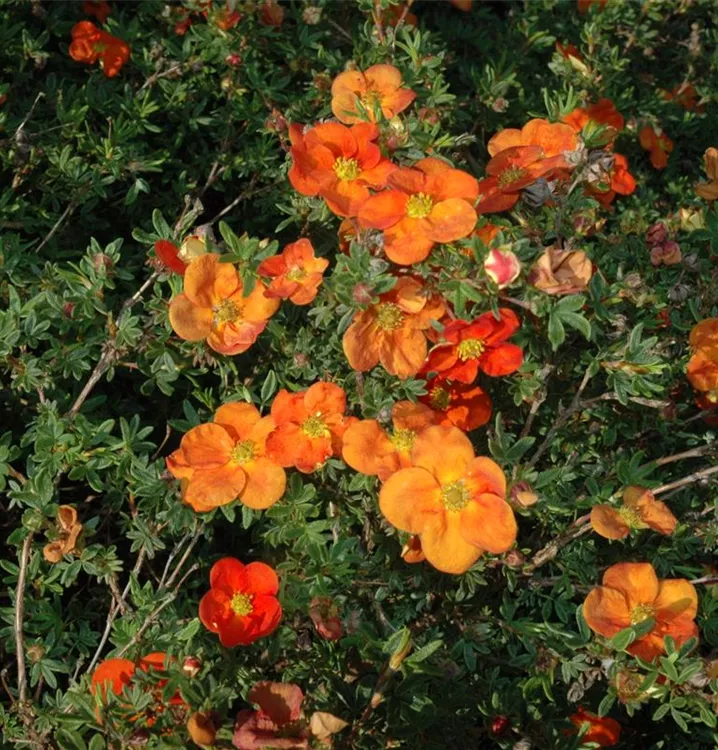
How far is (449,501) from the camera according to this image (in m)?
2.05

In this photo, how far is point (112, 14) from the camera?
340 cm

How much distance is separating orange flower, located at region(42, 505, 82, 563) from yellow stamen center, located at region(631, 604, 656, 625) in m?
1.28

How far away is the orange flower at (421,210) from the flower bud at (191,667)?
93cm

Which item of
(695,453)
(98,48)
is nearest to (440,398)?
(695,453)

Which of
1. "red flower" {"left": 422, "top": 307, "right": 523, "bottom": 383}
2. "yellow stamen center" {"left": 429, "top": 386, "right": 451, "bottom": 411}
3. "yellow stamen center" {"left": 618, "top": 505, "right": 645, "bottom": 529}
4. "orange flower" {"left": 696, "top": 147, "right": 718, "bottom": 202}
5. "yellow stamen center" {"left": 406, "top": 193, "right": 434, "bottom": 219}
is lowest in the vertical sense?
"yellow stamen center" {"left": 618, "top": 505, "right": 645, "bottom": 529}

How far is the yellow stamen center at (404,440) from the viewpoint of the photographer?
218cm

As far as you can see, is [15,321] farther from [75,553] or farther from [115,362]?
[75,553]

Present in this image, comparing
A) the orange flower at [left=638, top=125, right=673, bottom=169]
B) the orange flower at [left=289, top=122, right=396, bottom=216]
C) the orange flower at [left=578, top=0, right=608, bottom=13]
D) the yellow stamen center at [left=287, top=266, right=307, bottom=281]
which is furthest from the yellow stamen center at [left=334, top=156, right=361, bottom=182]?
the orange flower at [left=578, top=0, right=608, bottom=13]

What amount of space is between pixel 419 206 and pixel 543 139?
638 mm

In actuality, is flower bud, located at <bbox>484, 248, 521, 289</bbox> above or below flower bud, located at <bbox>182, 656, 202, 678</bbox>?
above

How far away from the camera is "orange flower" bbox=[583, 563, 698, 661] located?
2145 mm

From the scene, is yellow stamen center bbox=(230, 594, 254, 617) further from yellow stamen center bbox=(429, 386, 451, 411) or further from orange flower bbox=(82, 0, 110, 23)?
orange flower bbox=(82, 0, 110, 23)

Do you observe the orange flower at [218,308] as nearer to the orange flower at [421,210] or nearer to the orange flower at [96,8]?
the orange flower at [421,210]

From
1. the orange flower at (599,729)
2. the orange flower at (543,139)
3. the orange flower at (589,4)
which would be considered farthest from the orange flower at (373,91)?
the orange flower at (599,729)
